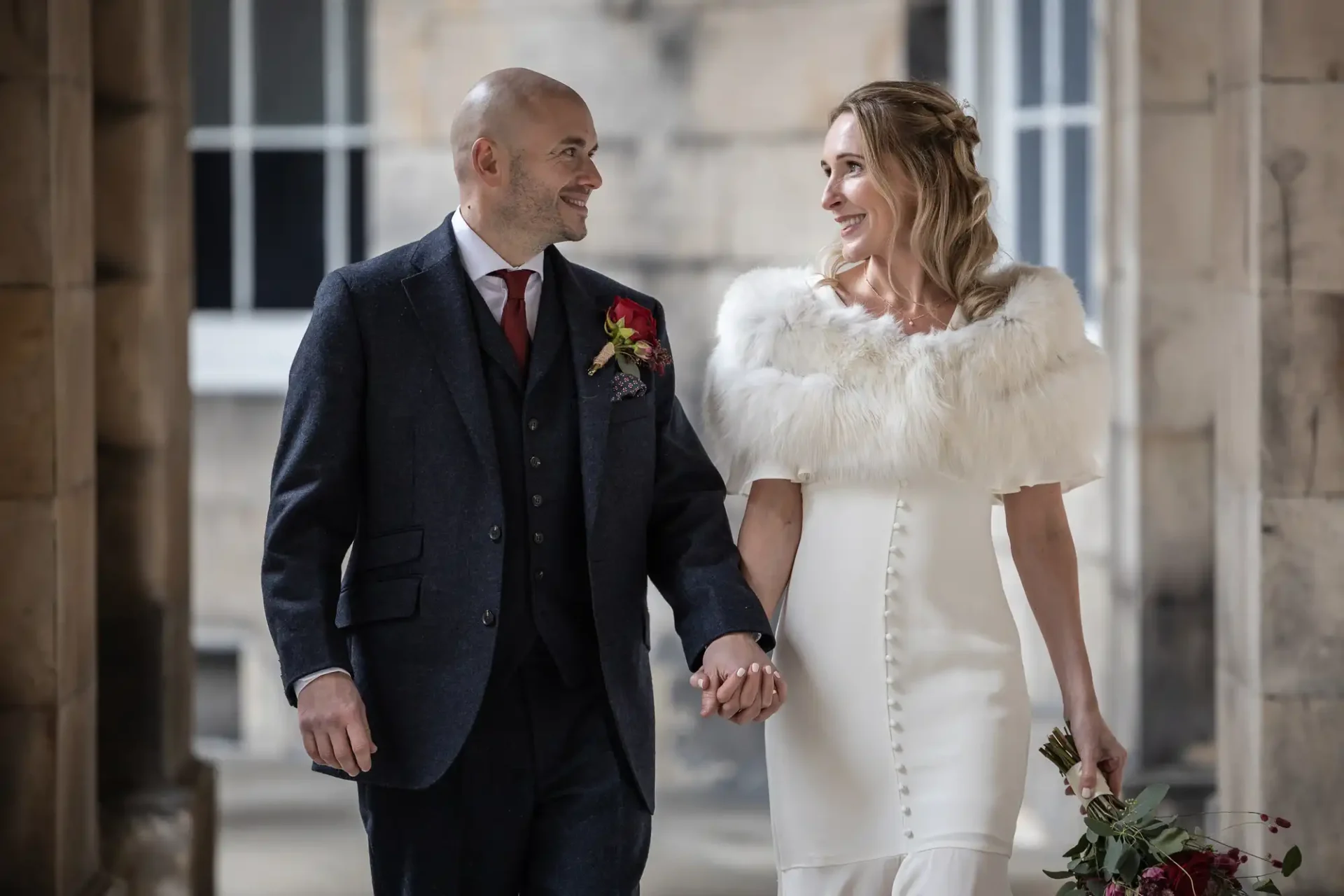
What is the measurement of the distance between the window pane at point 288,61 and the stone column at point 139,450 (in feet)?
11.0

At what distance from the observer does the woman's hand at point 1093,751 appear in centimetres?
350

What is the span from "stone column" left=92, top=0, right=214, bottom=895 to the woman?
2.20 meters

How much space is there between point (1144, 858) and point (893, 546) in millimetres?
719

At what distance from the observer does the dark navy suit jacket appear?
3166 mm

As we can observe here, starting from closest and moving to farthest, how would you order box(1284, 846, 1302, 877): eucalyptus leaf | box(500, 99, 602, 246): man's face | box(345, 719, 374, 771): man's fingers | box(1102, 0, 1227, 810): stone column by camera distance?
box(345, 719, 374, 771): man's fingers → box(500, 99, 602, 246): man's face → box(1284, 846, 1302, 877): eucalyptus leaf → box(1102, 0, 1227, 810): stone column

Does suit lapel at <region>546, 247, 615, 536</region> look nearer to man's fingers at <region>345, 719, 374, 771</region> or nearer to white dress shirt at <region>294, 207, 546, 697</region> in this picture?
white dress shirt at <region>294, 207, 546, 697</region>

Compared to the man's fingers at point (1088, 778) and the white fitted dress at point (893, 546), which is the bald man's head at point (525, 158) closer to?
the white fitted dress at point (893, 546)

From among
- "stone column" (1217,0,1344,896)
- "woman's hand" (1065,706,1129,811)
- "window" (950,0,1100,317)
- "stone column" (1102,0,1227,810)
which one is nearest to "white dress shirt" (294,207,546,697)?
"woman's hand" (1065,706,1129,811)

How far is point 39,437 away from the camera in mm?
4297

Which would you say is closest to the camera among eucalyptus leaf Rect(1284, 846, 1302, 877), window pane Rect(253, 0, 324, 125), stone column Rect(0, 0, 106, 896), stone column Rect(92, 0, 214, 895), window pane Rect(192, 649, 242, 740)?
eucalyptus leaf Rect(1284, 846, 1302, 877)

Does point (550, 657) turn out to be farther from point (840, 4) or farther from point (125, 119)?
point (840, 4)

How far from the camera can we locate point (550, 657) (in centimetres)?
326

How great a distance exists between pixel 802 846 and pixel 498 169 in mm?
1386

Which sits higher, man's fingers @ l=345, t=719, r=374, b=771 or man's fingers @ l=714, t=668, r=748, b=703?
man's fingers @ l=714, t=668, r=748, b=703
